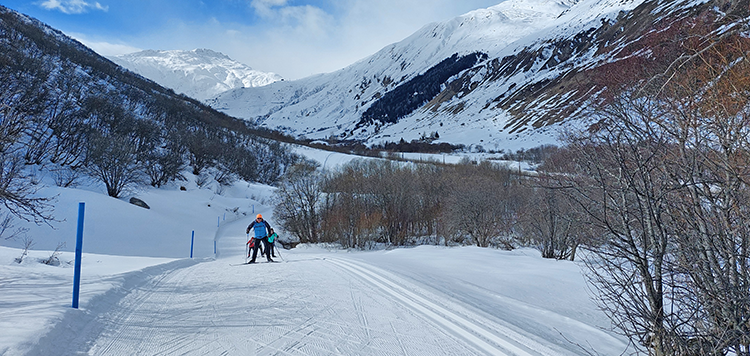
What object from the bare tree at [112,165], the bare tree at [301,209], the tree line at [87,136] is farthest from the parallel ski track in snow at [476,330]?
the bare tree at [112,165]

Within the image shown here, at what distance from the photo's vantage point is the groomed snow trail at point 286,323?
3.96 meters

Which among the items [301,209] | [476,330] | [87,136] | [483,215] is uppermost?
[87,136]

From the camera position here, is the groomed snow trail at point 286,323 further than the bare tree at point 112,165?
No

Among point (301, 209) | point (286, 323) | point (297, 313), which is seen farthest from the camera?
point (301, 209)

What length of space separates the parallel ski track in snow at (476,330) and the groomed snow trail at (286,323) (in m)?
0.01

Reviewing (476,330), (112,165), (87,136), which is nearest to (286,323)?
(476,330)

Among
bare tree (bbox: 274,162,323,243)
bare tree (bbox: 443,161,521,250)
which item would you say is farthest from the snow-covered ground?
bare tree (bbox: 274,162,323,243)

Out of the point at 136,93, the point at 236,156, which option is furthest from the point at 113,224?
the point at 136,93

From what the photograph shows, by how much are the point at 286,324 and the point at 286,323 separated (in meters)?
0.05

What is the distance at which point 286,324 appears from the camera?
4.74 m

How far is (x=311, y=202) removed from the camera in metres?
35.1

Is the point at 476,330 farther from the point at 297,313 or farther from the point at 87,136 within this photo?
the point at 87,136

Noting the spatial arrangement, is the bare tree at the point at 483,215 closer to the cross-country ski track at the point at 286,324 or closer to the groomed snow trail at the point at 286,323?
the cross-country ski track at the point at 286,324

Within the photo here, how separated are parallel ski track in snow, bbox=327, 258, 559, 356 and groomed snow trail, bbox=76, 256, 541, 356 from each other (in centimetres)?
1
